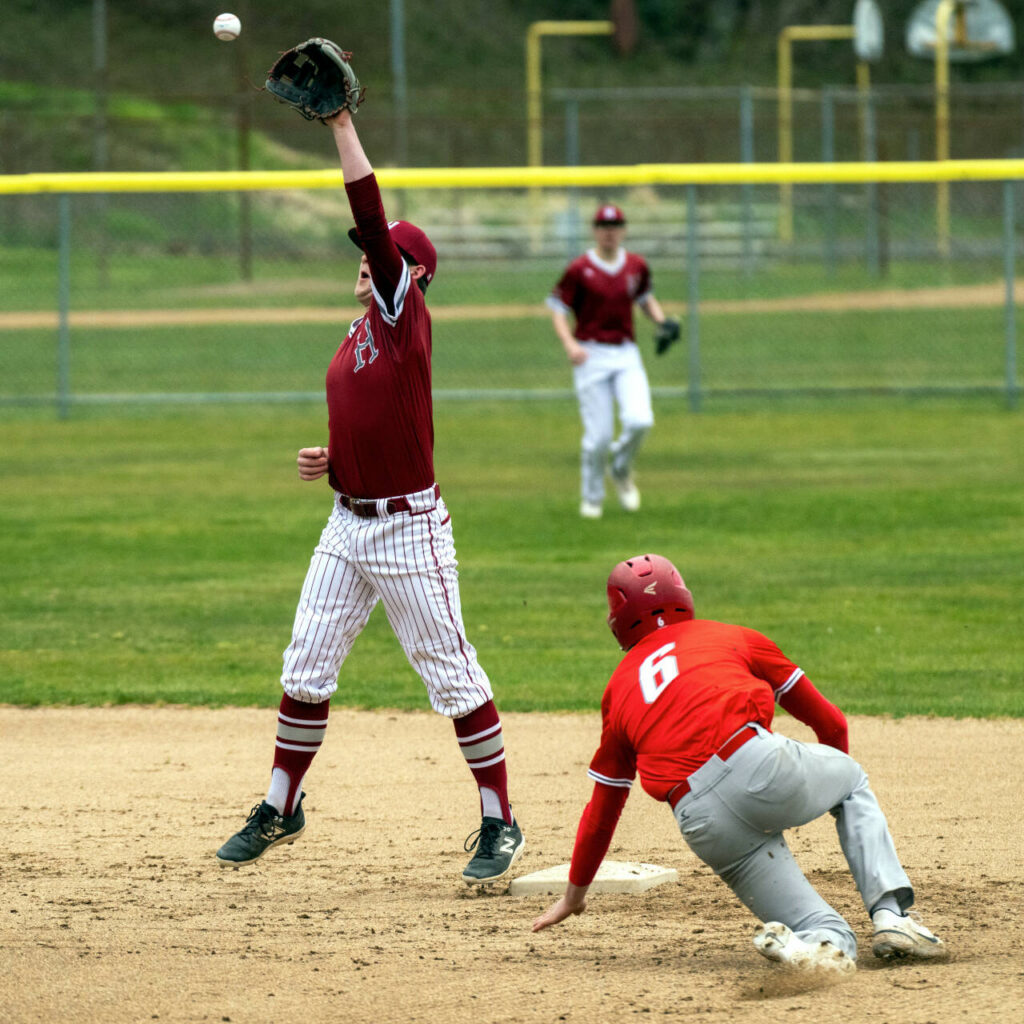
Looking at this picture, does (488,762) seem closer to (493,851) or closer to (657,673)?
(493,851)

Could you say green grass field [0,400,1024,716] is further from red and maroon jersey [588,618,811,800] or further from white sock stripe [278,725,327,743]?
red and maroon jersey [588,618,811,800]

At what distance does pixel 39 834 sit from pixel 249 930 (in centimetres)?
135

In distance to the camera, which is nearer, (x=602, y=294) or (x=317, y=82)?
(x=317, y=82)

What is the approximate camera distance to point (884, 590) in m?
9.61

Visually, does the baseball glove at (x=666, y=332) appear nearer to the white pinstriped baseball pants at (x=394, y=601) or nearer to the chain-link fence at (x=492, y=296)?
the chain-link fence at (x=492, y=296)

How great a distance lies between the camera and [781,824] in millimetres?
4078

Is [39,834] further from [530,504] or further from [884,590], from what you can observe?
[530,504]

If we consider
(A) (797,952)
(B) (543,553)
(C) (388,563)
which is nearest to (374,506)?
(C) (388,563)

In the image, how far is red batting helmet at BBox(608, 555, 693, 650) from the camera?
4.27m

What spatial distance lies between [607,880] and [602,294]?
24.4 feet

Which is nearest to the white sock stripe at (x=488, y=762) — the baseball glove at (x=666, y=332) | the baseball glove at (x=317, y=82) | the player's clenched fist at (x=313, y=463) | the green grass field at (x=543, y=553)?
the player's clenched fist at (x=313, y=463)

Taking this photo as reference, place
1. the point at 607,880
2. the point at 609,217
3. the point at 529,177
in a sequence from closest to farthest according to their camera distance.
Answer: the point at 607,880 → the point at 609,217 → the point at 529,177

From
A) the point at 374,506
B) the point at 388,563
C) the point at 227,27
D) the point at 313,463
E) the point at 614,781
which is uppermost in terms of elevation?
the point at 227,27

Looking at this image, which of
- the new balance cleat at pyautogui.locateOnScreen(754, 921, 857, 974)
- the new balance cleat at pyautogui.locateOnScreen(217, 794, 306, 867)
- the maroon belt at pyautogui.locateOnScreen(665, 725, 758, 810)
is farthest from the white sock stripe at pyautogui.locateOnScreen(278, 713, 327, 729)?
the new balance cleat at pyautogui.locateOnScreen(754, 921, 857, 974)
